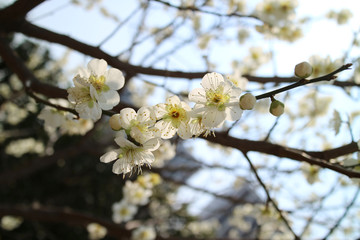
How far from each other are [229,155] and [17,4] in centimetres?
343

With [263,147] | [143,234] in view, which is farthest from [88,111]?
[143,234]

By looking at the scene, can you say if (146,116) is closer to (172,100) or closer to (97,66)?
(172,100)

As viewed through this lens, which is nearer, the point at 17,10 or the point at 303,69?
the point at 303,69

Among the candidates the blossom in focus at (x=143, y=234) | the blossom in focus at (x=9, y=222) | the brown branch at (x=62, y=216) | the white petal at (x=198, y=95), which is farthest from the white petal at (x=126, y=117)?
the blossom in focus at (x=9, y=222)

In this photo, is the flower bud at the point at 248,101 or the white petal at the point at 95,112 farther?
the white petal at the point at 95,112

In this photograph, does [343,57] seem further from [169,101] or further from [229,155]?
[229,155]

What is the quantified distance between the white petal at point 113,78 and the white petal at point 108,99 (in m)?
0.03

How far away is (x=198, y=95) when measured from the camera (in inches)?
41.1

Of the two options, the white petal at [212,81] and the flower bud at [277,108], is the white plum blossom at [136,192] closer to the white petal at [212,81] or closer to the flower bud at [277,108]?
the white petal at [212,81]

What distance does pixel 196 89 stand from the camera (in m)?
1.04

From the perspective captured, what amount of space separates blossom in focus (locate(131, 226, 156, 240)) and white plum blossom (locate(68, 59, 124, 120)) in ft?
6.68

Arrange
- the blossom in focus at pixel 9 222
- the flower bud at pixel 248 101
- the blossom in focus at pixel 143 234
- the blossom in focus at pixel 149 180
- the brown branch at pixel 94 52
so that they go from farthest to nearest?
1. the blossom in focus at pixel 9 222
2. the blossom in focus at pixel 143 234
3. the blossom in focus at pixel 149 180
4. the brown branch at pixel 94 52
5. the flower bud at pixel 248 101

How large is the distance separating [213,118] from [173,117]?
0.48ft

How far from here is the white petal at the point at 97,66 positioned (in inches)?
43.5
